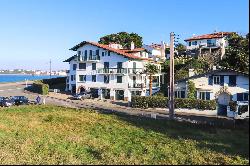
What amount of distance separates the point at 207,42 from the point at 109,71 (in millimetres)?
39586

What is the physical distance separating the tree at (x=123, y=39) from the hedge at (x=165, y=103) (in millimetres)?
55305

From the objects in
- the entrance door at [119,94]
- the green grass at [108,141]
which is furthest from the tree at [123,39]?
the green grass at [108,141]

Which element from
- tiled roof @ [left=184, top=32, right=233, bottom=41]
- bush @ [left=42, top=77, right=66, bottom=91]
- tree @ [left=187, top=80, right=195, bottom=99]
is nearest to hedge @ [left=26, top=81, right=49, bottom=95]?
bush @ [left=42, top=77, right=66, bottom=91]

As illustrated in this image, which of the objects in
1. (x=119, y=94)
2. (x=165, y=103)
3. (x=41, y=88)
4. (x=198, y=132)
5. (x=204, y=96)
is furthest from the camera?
(x=41, y=88)

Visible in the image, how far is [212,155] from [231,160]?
139 inches

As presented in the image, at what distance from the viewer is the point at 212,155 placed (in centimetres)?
2597

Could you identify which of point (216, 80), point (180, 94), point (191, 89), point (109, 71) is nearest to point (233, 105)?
point (216, 80)

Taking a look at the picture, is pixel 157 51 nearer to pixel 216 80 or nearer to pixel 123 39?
pixel 123 39

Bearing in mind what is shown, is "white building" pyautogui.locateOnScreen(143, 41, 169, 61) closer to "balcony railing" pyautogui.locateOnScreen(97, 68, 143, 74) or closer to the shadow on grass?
"balcony railing" pyautogui.locateOnScreen(97, 68, 143, 74)

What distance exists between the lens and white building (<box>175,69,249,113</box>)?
5734 centimetres

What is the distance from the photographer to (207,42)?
346 feet

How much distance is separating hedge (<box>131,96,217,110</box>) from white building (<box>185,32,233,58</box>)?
40638 millimetres

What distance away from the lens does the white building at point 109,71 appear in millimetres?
78062

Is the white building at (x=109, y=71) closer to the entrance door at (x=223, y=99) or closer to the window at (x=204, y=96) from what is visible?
the window at (x=204, y=96)
